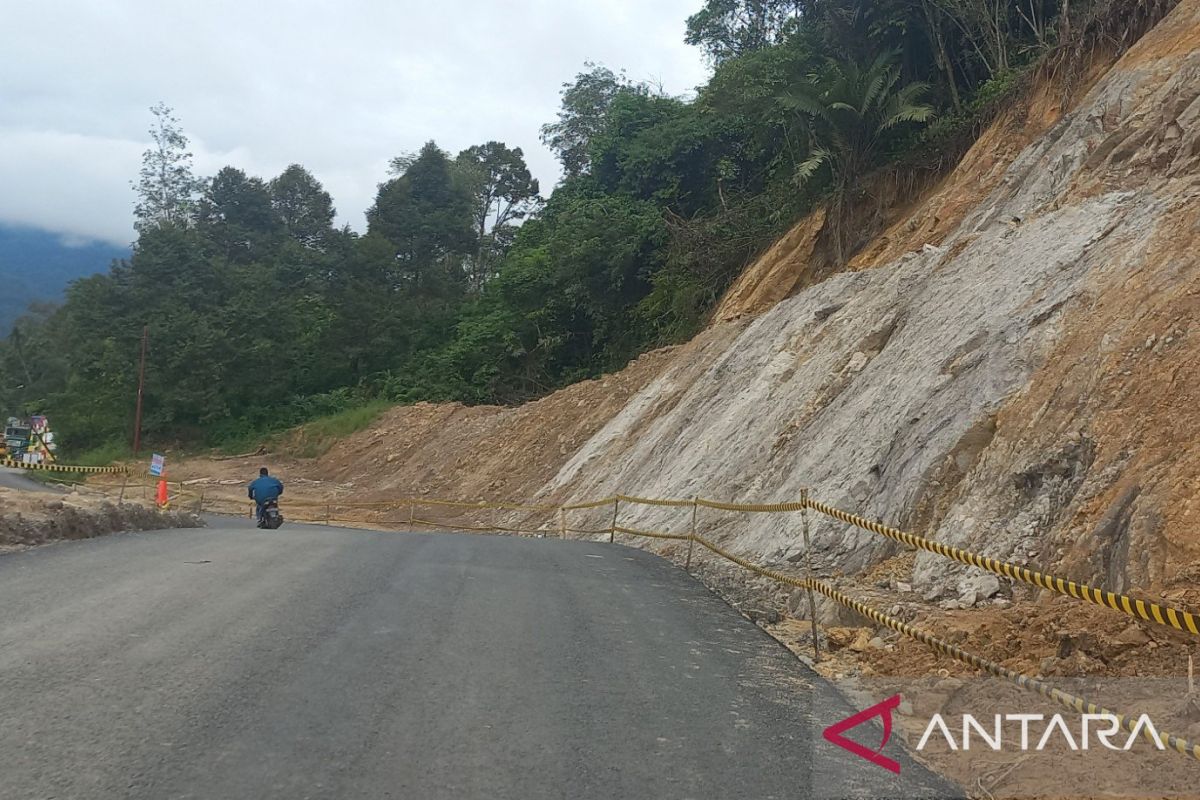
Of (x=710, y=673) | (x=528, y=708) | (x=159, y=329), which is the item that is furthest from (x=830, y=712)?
(x=159, y=329)

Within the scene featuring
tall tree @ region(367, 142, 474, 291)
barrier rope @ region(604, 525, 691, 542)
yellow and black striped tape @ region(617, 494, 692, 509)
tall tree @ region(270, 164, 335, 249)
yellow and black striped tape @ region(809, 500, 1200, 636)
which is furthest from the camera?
tall tree @ region(270, 164, 335, 249)

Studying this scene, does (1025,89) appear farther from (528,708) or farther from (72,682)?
(72,682)

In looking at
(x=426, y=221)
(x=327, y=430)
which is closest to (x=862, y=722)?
(x=327, y=430)

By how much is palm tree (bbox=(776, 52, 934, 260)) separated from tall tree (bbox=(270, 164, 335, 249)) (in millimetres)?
51089

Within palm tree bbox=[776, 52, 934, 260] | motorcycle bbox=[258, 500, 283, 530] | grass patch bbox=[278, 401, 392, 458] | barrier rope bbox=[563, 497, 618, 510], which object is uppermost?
palm tree bbox=[776, 52, 934, 260]

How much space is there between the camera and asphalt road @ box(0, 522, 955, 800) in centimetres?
423

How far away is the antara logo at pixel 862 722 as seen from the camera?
468 centimetres

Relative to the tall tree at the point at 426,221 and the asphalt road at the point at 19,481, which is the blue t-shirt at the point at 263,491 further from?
the tall tree at the point at 426,221

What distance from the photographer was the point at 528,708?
5.18 meters

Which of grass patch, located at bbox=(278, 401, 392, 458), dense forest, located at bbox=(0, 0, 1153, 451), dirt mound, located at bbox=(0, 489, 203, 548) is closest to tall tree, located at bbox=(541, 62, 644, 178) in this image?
dense forest, located at bbox=(0, 0, 1153, 451)

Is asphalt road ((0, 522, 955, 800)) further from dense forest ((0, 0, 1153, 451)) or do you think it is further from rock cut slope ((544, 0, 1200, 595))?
dense forest ((0, 0, 1153, 451))

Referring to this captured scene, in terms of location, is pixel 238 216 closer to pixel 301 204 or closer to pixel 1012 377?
pixel 301 204

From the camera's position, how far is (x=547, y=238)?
40.5 m

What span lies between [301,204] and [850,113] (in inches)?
2144
